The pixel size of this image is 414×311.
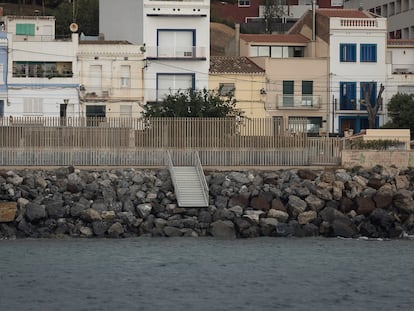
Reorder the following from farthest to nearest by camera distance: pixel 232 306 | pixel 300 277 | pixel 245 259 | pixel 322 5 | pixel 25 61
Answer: pixel 322 5, pixel 25 61, pixel 245 259, pixel 300 277, pixel 232 306

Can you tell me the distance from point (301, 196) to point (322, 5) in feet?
195

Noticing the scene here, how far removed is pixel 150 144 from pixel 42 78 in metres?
16.2

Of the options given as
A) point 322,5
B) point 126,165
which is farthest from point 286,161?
point 322,5

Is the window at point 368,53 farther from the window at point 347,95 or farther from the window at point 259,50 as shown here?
the window at point 259,50

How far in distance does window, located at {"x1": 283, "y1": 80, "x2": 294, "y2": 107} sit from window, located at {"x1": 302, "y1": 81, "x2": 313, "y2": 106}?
76 cm

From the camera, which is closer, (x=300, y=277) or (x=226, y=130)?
(x=300, y=277)

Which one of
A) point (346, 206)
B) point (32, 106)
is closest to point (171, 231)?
point (346, 206)

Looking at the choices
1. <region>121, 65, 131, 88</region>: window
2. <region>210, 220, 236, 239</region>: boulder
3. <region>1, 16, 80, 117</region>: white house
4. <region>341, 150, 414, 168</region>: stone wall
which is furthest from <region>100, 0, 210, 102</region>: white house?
<region>210, 220, 236, 239</region>: boulder

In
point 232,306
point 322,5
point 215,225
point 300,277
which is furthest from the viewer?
point 322,5

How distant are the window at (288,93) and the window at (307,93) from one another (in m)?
0.76

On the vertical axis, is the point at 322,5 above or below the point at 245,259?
above

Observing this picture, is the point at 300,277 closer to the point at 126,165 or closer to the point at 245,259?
the point at 245,259

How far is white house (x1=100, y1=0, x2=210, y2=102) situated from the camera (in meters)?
80.5

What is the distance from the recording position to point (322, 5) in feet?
383
